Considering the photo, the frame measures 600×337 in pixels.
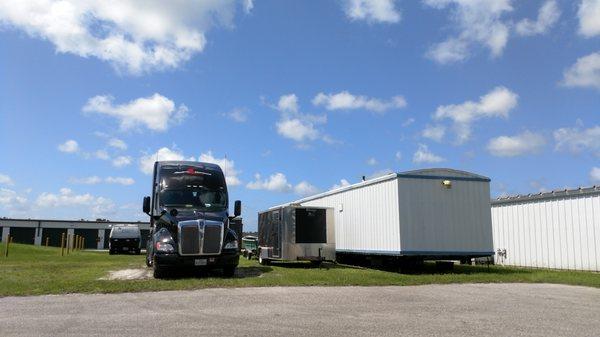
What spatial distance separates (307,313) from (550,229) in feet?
54.8

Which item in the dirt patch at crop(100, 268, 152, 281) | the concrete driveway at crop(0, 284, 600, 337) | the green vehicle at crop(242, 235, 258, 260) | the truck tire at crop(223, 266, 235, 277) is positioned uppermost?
the green vehicle at crop(242, 235, 258, 260)

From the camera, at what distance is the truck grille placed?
1489 cm

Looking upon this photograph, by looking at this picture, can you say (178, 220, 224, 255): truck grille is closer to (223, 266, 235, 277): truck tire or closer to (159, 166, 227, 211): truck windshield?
(223, 266, 235, 277): truck tire

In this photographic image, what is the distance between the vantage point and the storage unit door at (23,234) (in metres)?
67.5

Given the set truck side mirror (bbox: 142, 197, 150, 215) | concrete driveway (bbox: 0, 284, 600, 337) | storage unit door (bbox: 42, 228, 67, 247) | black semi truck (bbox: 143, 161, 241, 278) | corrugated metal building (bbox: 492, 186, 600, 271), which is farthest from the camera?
storage unit door (bbox: 42, 228, 67, 247)

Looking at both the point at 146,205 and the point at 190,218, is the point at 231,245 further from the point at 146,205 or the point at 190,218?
Result: the point at 146,205

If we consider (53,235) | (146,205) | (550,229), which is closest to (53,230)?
(53,235)

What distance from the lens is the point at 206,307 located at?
31.9ft

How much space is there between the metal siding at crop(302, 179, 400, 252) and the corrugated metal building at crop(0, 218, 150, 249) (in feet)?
161

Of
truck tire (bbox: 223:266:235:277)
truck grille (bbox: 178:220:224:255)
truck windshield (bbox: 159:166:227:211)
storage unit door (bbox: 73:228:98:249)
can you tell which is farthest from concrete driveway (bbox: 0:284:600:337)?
storage unit door (bbox: 73:228:98:249)

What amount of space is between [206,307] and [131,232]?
3378 centimetres

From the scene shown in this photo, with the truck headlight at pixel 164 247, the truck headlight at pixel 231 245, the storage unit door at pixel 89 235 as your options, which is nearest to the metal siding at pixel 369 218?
the truck headlight at pixel 231 245

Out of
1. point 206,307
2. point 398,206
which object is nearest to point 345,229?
point 398,206

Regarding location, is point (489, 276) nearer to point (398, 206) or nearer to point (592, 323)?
point (398, 206)
